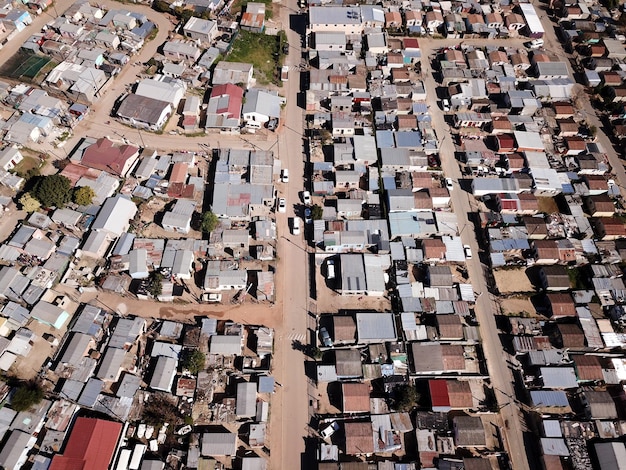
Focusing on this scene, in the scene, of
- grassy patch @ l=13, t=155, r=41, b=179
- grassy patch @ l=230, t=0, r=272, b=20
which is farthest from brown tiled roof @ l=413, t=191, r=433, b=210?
grassy patch @ l=13, t=155, r=41, b=179

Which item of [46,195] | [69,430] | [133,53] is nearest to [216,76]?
[133,53]

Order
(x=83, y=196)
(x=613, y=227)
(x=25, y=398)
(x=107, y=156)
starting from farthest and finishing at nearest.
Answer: (x=107, y=156)
(x=613, y=227)
(x=83, y=196)
(x=25, y=398)

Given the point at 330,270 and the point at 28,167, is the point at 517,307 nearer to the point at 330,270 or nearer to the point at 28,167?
the point at 330,270

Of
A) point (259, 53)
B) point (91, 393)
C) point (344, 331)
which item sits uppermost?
point (259, 53)

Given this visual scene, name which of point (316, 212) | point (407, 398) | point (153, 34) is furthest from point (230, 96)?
point (407, 398)

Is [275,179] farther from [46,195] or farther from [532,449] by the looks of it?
[532,449]

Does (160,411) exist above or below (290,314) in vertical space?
below
